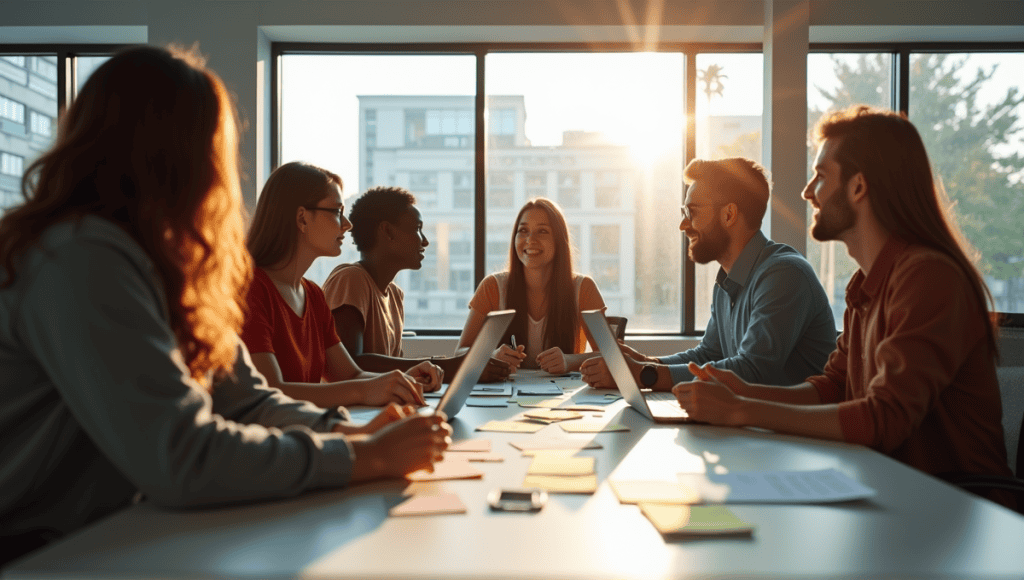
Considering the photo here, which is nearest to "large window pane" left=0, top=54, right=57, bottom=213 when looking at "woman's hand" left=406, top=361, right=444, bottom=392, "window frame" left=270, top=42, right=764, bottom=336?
"window frame" left=270, top=42, right=764, bottom=336

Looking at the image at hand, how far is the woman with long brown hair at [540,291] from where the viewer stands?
132 inches

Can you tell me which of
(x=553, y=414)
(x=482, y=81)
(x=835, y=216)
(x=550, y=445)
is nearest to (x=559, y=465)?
(x=550, y=445)

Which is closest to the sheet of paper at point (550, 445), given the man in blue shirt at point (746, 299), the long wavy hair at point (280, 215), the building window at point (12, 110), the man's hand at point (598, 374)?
the man in blue shirt at point (746, 299)

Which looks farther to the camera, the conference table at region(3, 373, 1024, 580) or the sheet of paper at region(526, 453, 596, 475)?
the sheet of paper at region(526, 453, 596, 475)

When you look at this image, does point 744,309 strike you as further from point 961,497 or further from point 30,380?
point 30,380

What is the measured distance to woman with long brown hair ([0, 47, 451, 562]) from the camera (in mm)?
823

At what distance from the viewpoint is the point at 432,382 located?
7.41ft

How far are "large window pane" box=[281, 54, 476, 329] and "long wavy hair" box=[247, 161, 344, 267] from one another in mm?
2822

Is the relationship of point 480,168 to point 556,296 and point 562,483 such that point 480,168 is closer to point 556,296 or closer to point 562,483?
point 556,296

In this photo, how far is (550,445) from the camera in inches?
56.1

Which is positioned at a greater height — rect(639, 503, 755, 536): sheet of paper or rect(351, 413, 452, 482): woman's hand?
rect(351, 413, 452, 482): woman's hand

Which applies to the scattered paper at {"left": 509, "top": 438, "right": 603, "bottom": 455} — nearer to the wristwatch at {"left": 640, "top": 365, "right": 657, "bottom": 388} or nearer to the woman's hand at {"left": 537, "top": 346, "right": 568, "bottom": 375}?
the wristwatch at {"left": 640, "top": 365, "right": 657, "bottom": 388}

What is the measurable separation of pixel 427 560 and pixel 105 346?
1.45ft

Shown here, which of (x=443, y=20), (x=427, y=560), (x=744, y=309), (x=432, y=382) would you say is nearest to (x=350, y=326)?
(x=432, y=382)
